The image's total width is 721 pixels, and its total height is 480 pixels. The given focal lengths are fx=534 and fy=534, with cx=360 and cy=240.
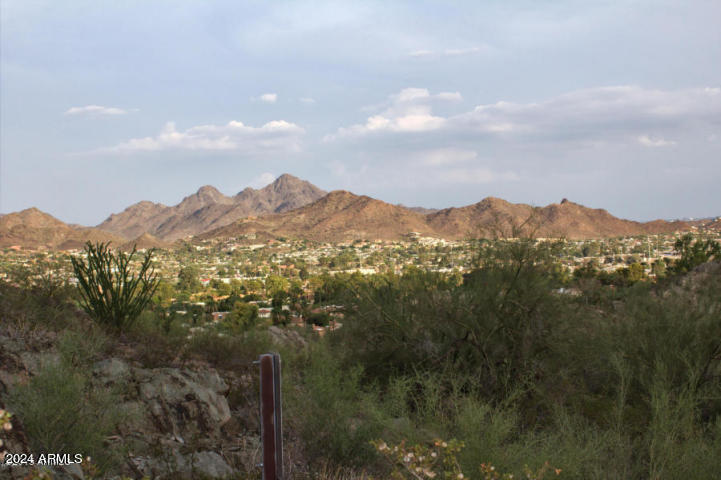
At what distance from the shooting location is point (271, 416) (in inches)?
145

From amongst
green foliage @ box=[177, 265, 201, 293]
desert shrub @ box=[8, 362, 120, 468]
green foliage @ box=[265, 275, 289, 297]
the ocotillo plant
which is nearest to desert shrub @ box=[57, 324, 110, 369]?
desert shrub @ box=[8, 362, 120, 468]

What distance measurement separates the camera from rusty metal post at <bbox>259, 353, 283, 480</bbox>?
3.66m

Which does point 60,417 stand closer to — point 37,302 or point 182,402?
point 182,402

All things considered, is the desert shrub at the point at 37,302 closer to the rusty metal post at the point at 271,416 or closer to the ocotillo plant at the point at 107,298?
the ocotillo plant at the point at 107,298

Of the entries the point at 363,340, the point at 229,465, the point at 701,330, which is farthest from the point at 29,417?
the point at 701,330

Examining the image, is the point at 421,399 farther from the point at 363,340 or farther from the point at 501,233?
the point at 501,233

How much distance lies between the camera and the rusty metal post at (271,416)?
3.66m

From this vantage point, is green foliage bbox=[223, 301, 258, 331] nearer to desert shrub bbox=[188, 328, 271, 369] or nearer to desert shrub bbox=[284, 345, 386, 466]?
desert shrub bbox=[188, 328, 271, 369]

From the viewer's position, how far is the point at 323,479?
5.54 m

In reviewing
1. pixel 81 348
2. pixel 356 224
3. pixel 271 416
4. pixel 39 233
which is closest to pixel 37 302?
pixel 81 348

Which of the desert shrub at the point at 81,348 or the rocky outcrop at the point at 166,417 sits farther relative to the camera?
the desert shrub at the point at 81,348

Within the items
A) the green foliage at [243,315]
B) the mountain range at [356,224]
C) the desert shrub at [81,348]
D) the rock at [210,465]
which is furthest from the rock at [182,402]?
the mountain range at [356,224]

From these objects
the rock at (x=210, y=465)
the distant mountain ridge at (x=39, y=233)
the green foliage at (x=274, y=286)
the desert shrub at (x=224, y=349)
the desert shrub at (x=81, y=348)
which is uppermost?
the distant mountain ridge at (x=39, y=233)

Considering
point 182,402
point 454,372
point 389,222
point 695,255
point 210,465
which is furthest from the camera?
point 389,222
